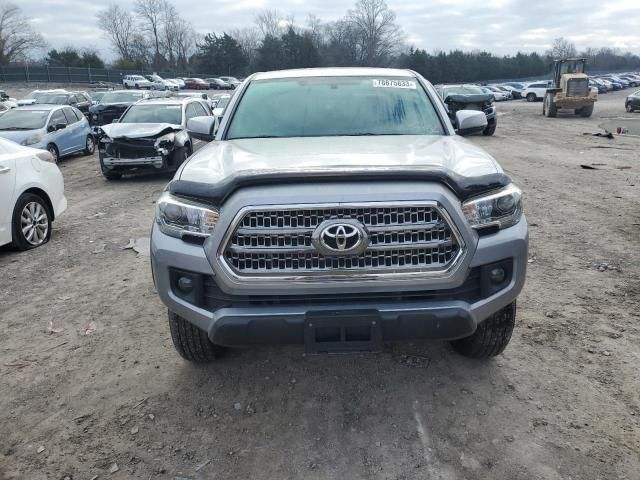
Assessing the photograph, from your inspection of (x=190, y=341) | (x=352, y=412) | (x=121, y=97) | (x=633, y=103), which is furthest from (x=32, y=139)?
(x=633, y=103)

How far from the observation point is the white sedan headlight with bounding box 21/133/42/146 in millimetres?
11867

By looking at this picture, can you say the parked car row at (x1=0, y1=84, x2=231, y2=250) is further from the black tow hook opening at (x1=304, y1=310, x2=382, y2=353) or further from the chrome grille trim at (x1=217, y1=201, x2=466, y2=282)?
the black tow hook opening at (x1=304, y1=310, x2=382, y2=353)

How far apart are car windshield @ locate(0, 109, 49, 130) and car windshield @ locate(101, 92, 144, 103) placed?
271 inches

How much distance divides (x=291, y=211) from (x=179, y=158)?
9.29 metres

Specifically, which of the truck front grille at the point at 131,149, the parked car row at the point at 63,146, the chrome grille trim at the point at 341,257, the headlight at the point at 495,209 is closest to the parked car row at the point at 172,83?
the parked car row at the point at 63,146

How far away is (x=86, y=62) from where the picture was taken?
7044 centimetres

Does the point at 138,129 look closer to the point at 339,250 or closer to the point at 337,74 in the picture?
the point at 337,74

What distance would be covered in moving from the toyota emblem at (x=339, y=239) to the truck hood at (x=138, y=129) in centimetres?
930

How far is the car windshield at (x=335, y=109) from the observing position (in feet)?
13.1

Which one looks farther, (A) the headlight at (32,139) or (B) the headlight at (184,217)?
(A) the headlight at (32,139)

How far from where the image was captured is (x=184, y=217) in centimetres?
283

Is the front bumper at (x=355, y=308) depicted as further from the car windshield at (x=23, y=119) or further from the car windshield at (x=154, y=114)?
the car windshield at (x=23, y=119)

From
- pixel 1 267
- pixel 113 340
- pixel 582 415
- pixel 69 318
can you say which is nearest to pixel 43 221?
pixel 1 267

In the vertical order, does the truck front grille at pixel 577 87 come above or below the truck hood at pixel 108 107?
above
